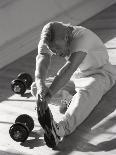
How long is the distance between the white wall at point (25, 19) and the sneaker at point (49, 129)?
2.24 meters

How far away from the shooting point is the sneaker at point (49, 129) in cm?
340

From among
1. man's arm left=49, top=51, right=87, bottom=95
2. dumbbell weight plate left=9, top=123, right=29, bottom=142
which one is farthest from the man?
dumbbell weight plate left=9, top=123, right=29, bottom=142

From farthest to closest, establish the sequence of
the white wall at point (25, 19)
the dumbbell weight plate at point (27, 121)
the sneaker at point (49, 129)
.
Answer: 1. the white wall at point (25, 19)
2. the dumbbell weight plate at point (27, 121)
3. the sneaker at point (49, 129)

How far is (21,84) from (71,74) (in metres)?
1.07

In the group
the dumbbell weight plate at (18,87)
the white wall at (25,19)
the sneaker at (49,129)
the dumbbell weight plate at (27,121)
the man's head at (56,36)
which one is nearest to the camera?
the sneaker at (49,129)

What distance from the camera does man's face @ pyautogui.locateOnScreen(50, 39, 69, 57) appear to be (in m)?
3.67

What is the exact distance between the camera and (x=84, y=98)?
392 cm

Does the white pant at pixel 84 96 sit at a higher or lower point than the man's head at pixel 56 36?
lower

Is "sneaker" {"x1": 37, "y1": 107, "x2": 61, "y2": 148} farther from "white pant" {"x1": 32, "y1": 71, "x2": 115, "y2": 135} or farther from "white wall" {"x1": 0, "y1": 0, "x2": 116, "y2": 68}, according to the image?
"white wall" {"x1": 0, "y1": 0, "x2": 116, "y2": 68}

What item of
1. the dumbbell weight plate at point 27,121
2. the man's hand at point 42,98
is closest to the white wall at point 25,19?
the dumbbell weight plate at point 27,121

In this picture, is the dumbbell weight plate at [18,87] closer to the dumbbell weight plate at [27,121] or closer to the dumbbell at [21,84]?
the dumbbell at [21,84]

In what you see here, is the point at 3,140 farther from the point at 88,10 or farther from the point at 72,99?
the point at 88,10

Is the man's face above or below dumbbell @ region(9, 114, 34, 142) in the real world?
above

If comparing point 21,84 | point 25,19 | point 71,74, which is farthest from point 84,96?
point 25,19
